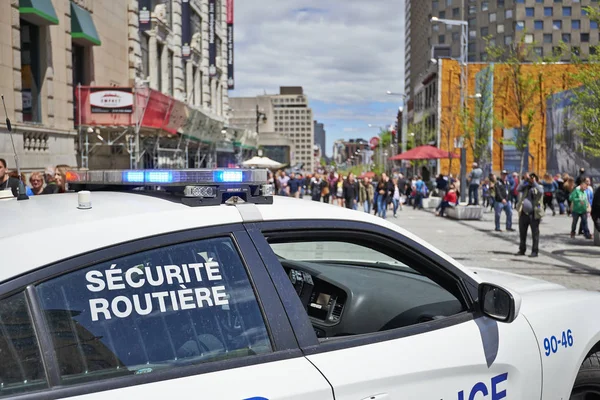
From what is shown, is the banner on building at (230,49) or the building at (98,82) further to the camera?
the banner on building at (230,49)

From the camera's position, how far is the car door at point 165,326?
1747mm

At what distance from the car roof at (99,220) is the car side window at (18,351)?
0.09m

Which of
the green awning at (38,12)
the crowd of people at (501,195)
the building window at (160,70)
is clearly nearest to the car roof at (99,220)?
the crowd of people at (501,195)

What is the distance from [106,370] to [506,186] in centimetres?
1714

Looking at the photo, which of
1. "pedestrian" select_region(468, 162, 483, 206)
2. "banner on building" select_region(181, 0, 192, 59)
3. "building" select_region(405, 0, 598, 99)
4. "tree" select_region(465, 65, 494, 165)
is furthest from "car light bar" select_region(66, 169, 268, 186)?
"building" select_region(405, 0, 598, 99)

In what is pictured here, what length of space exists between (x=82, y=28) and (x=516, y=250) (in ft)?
47.2

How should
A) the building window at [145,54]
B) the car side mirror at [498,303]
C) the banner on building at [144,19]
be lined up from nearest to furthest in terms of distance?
1. the car side mirror at [498,303]
2. the banner on building at [144,19]
3. the building window at [145,54]

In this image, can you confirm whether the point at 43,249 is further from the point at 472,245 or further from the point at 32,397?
the point at 472,245

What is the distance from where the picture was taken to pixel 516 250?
551 inches

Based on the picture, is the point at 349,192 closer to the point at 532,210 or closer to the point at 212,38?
the point at 532,210

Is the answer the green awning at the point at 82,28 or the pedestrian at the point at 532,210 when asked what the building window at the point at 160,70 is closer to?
the green awning at the point at 82,28

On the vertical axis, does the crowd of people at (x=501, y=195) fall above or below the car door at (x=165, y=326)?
below

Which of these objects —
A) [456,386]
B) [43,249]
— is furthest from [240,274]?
[456,386]

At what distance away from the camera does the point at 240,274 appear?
83.7 inches
